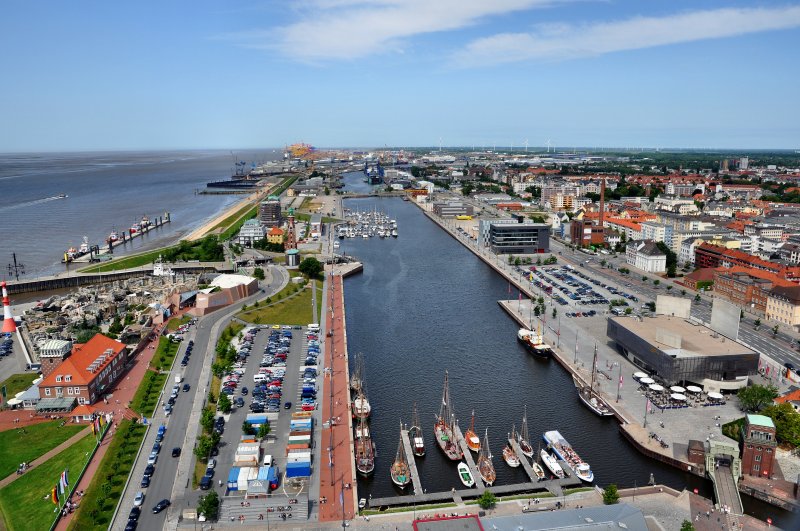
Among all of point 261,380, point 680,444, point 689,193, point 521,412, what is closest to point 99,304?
point 261,380

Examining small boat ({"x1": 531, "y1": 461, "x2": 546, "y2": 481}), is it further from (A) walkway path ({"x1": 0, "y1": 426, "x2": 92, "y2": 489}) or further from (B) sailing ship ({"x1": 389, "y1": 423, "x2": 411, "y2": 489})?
(A) walkway path ({"x1": 0, "y1": 426, "x2": 92, "y2": 489})

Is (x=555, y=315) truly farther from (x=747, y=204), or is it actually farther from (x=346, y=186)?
(x=346, y=186)

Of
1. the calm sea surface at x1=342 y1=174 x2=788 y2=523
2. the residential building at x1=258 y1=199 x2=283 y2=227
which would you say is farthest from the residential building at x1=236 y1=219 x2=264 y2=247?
the calm sea surface at x1=342 y1=174 x2=788 y2=523

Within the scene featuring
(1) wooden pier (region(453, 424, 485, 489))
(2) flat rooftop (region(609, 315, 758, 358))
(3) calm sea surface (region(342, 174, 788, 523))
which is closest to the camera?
(1) wooden pier (region(453, 424, 485, 489))

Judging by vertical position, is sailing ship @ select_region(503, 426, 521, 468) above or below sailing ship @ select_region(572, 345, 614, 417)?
below

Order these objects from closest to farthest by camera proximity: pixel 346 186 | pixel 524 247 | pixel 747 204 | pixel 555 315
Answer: pixel 555 315
pixel 524 247
pixel 747 204
pixel 346 186

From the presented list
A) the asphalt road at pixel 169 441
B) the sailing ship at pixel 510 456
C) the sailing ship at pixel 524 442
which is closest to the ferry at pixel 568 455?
the sailing ship at pixel 524 442
